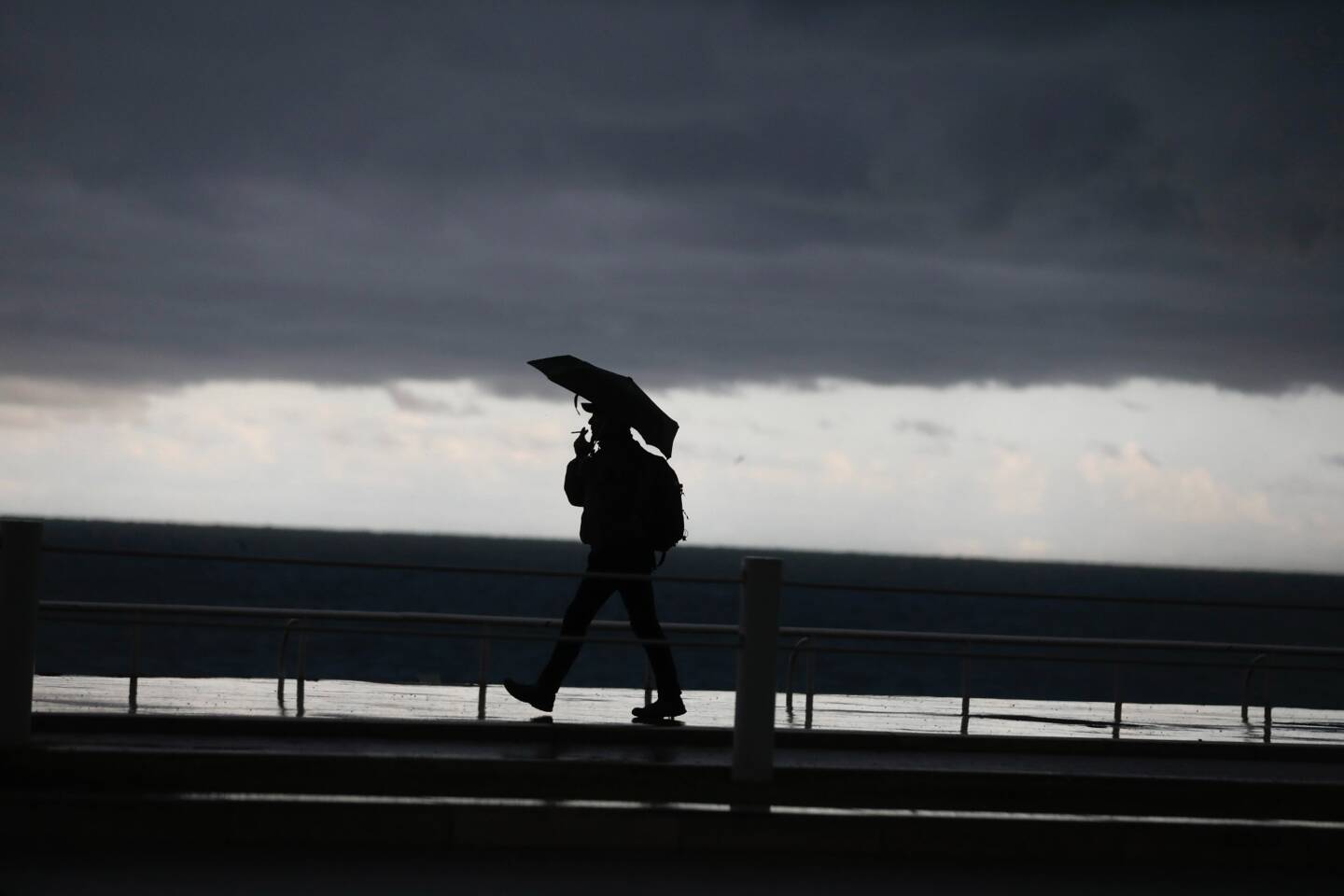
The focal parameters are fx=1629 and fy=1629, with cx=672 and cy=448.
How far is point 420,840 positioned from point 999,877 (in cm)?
294

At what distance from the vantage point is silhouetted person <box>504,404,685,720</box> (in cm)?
1102

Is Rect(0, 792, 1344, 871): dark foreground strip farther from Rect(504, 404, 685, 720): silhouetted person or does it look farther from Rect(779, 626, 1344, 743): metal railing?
Rect(504, 404, 685, 720): silhouetted person

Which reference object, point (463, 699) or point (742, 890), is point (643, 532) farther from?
point (742, 890)

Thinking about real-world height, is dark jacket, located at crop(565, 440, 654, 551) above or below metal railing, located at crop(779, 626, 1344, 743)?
above

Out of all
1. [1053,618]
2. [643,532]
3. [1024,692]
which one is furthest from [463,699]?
[1053,618]

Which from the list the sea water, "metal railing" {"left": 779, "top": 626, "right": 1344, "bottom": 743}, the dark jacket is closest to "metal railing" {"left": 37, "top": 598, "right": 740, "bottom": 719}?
the dark jacket

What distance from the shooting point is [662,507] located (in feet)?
36.6

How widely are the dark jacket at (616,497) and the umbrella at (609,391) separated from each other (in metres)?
0.21

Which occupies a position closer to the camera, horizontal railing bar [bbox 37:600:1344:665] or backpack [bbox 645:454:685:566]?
horizontal railing bar [bbox 37:600:1344:665]

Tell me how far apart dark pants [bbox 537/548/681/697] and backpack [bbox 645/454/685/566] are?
167 millimetres

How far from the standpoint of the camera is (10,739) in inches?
341

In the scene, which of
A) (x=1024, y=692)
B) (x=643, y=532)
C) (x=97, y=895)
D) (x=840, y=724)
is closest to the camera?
(x=97, y=895)

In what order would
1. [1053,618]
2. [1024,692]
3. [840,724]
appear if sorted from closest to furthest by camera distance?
[840,724]
[1024,692]
[1053,618]

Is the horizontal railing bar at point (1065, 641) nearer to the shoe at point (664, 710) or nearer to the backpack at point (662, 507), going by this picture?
the shoe at point (664, 710)
